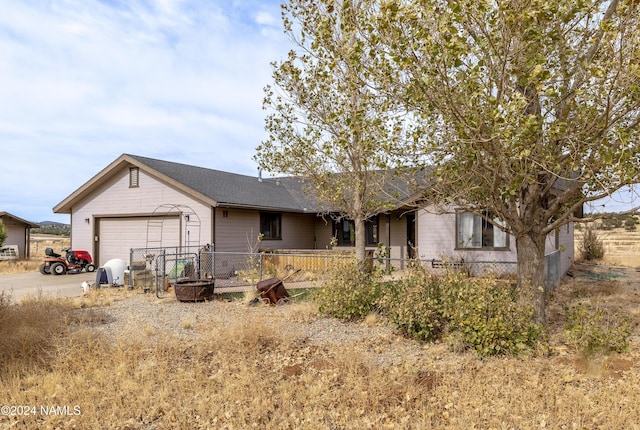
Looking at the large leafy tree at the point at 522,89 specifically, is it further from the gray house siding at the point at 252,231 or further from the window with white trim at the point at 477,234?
the gray house siding at the point at 252,231

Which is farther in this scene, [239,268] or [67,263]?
[67,263]

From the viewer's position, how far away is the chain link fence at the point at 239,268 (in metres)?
12.1

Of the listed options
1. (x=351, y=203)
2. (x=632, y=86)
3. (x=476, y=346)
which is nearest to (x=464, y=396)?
(x=476, y=346)

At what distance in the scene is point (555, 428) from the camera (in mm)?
3789

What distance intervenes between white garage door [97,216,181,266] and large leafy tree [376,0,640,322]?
43.1 ft

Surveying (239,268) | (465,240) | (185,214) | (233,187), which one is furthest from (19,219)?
(465,240)

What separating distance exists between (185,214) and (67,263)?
5985 mm

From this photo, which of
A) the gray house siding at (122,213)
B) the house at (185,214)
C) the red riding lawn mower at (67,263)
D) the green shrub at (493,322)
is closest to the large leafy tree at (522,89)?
the green shrub at (493,322)

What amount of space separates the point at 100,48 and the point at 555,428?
10.5m

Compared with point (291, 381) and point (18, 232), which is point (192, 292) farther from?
point (18, 232)

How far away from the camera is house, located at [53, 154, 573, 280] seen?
14.9 meters

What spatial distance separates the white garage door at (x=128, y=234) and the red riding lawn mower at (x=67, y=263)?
56cm

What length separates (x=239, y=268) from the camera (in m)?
16.9

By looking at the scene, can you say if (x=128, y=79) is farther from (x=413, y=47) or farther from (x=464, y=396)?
(x=464, y=396)
